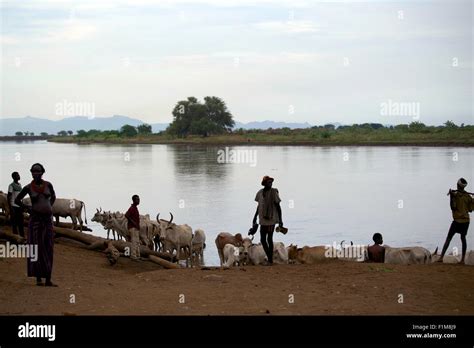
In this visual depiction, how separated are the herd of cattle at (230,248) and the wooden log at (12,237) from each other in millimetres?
2339

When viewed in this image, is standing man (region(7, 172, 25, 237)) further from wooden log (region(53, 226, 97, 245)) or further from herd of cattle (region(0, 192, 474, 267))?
herd of cattle (region(0, 192, 474, 267))

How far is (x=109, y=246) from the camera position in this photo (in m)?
15.0

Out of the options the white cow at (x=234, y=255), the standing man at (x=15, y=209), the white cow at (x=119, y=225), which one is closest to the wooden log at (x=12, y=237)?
the standing man at (x=15, y=209)

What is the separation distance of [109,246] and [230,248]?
247 cm

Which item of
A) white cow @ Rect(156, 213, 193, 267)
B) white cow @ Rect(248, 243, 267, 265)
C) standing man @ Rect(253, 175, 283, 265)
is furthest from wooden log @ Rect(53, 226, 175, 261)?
standing man @ Rect(253, 175, 283, 265)

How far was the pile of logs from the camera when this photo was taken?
14641 mm

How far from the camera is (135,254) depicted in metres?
15.1

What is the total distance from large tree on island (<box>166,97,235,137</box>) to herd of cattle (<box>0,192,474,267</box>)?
93.2 meters

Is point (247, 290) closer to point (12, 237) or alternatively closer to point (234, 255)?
point (234, 255)

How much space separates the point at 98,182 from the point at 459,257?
118ft

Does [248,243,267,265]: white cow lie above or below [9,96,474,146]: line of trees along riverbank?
below

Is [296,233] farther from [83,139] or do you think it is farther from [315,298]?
[83,139]

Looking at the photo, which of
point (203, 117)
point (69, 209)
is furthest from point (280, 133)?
point (69, 209)

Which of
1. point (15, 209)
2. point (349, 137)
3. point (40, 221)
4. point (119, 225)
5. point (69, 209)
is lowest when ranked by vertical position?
point (119, 225)
